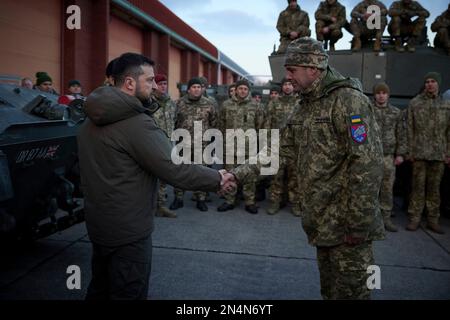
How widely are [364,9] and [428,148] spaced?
13.3 ft

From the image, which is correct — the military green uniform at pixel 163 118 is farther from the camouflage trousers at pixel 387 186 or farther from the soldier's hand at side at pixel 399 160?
the soldier's hand at side at pixel 399 160

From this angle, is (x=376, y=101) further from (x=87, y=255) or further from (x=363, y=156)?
(x=87, y=255)

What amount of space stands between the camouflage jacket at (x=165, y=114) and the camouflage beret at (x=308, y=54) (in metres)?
3.54

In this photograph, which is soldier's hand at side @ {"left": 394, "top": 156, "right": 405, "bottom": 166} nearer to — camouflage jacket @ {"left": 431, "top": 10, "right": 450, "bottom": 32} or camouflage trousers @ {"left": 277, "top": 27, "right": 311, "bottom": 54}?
camouflage jacket @ {"left": 431, "top": 10, "right": 450, "bottom": 32}

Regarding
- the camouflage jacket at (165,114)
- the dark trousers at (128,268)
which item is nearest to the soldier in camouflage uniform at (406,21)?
the camouflage jacket at (165,114)

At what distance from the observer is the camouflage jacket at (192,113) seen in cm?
638

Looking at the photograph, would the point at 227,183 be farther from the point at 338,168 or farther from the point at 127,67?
the point at 127,67

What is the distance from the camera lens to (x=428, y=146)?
17.5 feet

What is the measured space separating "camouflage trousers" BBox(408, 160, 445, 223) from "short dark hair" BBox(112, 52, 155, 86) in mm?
4431

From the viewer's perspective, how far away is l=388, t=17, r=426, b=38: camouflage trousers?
784 centimetres

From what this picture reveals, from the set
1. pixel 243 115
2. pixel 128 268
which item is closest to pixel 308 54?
pixel 128 268

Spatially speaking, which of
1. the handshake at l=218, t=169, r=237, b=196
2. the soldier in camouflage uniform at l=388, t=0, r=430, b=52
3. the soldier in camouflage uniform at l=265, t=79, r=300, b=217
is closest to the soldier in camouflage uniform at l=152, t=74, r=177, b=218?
the soldier in camouflage uniform at l=265, t=79, r=300, b=217

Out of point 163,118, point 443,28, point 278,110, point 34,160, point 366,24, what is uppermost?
point 366,24
